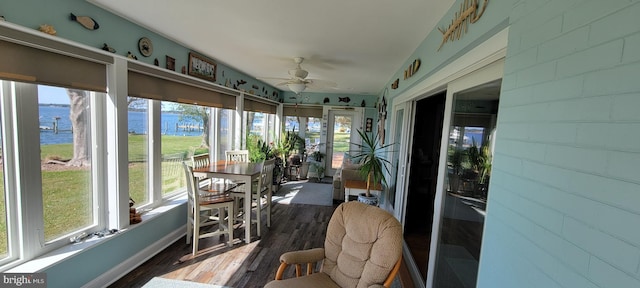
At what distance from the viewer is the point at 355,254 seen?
5.59 feet

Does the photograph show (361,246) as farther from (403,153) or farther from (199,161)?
(199,161)

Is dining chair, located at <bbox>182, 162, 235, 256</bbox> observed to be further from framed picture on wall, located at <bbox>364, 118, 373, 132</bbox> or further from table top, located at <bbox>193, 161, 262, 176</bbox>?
framed picture on wall, located at <bbox>364, 118, 373, 132</bbox>

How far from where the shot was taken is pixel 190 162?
10.6 feet

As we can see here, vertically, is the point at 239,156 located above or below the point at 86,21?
below

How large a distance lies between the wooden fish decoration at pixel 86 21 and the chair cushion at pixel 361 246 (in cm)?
239

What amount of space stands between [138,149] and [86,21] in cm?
126

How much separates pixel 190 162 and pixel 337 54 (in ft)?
7.62

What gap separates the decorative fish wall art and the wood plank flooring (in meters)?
2.46

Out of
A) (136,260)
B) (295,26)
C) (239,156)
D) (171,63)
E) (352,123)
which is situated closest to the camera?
(295,26)

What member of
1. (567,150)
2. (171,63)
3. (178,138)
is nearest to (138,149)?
(178,138)

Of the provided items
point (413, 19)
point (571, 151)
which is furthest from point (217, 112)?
point (571, 151)

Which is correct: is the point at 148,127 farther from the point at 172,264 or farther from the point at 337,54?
the point at 337,54

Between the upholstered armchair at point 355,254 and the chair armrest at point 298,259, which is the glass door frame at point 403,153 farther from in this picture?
the chair armrest at point 298,259

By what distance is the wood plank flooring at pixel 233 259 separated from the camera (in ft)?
7.52
